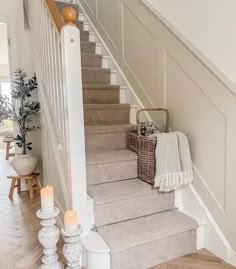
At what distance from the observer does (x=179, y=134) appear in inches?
79.4

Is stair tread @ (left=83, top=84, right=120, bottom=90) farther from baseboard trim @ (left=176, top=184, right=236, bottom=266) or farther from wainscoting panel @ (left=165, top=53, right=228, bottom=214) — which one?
baseboard trim @ (left=176, top=184, right=236, bottom=266)

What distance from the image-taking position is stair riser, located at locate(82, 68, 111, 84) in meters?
3.10

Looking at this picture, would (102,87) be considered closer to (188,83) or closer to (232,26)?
(188,83)

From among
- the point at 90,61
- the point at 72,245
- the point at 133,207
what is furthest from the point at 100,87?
the point at 72,245

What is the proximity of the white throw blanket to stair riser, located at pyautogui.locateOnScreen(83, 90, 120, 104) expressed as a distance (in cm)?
110

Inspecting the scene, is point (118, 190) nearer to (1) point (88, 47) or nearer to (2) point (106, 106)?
(2) point (106, 106)

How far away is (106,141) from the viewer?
2.45 m

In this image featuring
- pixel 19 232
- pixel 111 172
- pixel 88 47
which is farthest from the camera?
pixel 88 47

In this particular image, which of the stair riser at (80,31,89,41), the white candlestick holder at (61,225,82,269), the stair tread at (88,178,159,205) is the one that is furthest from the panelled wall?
the white candlestick holder at (61,225,82,269)

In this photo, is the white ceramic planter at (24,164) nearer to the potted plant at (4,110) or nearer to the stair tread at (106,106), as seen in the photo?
the potted plant at (4,110)

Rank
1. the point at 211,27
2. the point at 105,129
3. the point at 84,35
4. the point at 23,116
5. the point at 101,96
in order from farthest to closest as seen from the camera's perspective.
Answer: the point at 84,35
the point at 23,116
the point at 101,96
the point at 105,129
the point at 211,27

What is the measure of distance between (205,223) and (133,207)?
1.72 feet

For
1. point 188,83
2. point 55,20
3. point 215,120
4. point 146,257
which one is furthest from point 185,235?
point 55,20

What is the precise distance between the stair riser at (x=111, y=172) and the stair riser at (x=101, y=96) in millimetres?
945
